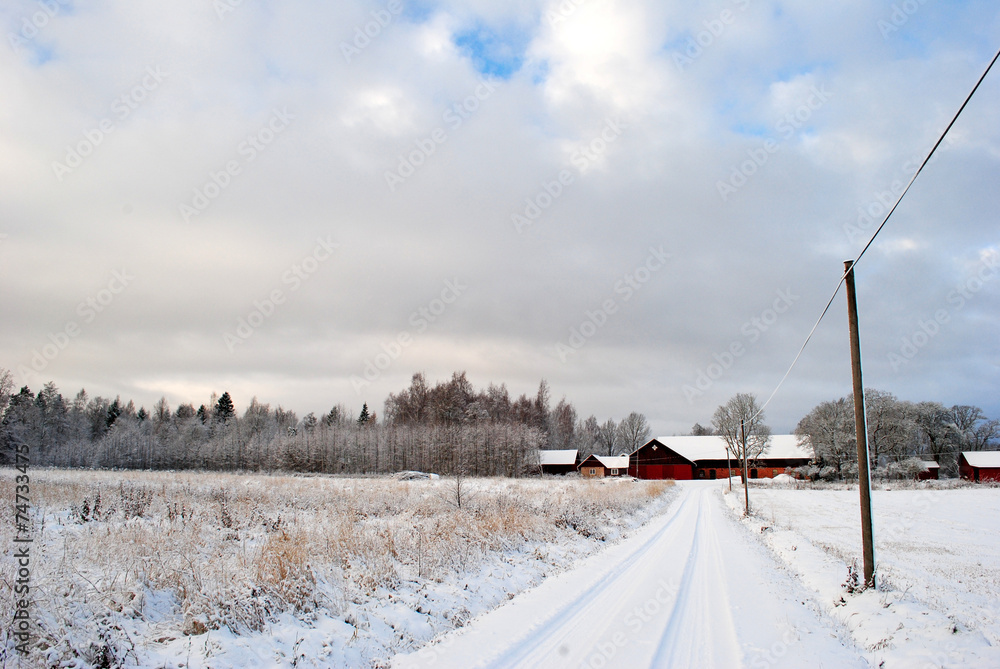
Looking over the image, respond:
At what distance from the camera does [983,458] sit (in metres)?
81.4

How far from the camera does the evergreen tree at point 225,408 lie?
11831cm

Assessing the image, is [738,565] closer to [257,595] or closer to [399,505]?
[257,595]

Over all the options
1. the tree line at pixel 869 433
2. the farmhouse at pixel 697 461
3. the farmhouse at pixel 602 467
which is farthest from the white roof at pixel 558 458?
the tree line at pixel 869 433

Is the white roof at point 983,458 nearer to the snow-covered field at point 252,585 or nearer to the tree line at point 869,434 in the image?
the tree line at point 869,434

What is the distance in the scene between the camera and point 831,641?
24.6 ft

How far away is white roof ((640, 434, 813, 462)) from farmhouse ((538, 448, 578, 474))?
18207 millimetres

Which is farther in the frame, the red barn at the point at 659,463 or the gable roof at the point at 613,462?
the gable roof at the point at 613,462

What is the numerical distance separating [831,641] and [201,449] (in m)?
99.3

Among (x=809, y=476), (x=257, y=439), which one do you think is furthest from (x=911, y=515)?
(x=257, y=439)

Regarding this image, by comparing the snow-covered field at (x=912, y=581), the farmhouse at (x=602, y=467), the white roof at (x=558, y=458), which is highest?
the snow-covered field at (x=912, y=581)

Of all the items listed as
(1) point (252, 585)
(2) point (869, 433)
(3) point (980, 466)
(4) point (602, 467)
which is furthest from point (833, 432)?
(1) point (252, 585)

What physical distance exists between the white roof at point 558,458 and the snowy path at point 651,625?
7658 centimetres

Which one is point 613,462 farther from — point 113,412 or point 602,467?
point 113,412

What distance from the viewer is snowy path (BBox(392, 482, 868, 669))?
643 centimetres
